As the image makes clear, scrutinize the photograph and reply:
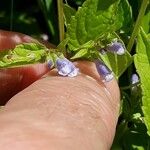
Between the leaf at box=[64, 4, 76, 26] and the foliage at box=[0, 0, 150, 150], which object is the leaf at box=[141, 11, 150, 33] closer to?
the foliage at box=[0, 0, 150, 150]

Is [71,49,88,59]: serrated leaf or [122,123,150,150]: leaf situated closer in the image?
[71,49,88,59]: serrated leaf

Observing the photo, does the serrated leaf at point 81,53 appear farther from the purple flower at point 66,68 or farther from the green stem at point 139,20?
the green stem at point 139,20

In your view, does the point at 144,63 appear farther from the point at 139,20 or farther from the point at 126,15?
the point at 126,15

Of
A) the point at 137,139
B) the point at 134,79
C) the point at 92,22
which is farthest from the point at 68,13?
the point at 137,139

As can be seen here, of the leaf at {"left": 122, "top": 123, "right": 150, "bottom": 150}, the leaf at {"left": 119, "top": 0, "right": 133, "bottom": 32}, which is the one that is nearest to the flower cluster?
the leaf at {"left": 119, "top": 0, "right": 133, "bottom": 32}

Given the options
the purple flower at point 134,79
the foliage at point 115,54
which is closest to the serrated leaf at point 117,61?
the foliage at point 115,54

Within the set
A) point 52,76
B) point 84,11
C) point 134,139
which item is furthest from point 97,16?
point 134,139

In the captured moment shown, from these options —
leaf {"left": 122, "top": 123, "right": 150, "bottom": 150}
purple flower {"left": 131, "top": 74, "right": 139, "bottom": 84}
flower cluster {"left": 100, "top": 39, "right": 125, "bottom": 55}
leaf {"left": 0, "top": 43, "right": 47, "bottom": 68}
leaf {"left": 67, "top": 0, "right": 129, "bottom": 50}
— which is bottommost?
leaf {"left": 122, "top": 123, "right": 150, "bottom": 150}
